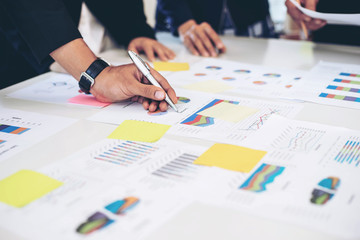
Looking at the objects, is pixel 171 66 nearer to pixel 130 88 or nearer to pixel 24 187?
pixel 130 88

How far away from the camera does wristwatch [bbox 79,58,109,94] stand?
3.56ft

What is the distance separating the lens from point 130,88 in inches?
40.8

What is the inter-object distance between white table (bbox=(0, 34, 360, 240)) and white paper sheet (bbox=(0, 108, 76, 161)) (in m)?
0.03

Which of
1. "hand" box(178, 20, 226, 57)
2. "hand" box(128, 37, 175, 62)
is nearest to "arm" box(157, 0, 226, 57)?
"hand" box(178, 20, 226, 57)

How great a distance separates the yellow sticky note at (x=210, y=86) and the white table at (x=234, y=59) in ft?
0.87

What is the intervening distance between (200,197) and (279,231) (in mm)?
141

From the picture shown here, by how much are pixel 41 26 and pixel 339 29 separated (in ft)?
3.88

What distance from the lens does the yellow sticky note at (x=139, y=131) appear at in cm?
86

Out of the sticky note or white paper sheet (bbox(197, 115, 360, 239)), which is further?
the sticky note

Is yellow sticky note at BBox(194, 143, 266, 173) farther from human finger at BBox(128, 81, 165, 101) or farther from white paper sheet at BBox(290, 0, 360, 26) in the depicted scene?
white paper sheet at BBox(290, 0, 360, 26)

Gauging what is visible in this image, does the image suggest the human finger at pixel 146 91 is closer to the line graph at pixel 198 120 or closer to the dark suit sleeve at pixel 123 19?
the line graph at pixel 198 120

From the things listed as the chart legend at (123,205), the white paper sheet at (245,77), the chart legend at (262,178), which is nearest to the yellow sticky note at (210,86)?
the white paper sheet at (245,77)

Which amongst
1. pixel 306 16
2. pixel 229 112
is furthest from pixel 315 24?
pixel 229 112

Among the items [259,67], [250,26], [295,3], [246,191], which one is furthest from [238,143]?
[250,26]
